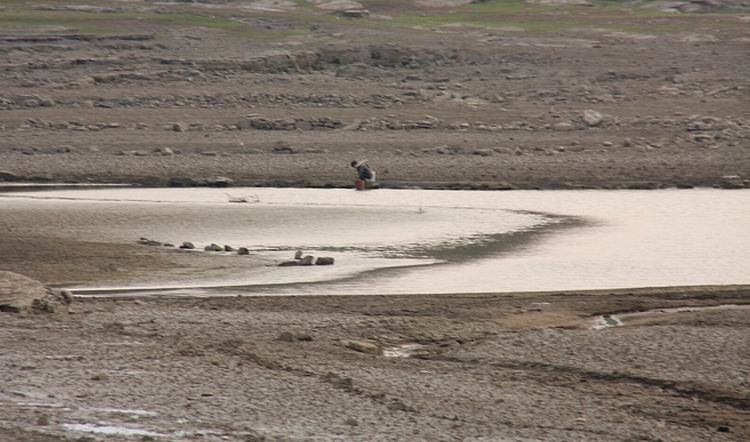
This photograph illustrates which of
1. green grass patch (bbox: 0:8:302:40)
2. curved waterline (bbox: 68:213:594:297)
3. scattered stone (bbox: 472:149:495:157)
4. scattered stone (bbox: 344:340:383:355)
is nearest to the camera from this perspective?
scattered stone (bbox: 344:340:383:355)

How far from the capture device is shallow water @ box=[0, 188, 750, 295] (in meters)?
16.9

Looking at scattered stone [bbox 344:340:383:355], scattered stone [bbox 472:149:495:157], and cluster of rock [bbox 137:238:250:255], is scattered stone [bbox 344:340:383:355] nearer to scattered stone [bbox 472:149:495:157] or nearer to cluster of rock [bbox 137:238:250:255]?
cluster of rock [bbox 137:238:250:255]

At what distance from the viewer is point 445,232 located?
20359mm

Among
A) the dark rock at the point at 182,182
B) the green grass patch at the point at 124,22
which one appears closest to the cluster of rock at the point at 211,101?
the green grass patch at the point at 124,22

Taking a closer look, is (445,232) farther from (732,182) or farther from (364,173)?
(732,182)

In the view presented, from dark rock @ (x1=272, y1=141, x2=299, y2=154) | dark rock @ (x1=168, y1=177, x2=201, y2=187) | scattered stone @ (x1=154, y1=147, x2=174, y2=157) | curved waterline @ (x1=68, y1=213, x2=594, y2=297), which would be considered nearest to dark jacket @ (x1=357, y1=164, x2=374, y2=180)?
dark rock @ (x1=168, y1=177, x2=201, y2=187)

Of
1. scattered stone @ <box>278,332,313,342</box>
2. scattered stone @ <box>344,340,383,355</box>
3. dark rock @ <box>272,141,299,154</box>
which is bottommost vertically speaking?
dark rock @ <box>272,141,299,154</box>

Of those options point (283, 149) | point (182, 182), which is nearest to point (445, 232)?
point (182, 182)

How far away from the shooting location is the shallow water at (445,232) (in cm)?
1691

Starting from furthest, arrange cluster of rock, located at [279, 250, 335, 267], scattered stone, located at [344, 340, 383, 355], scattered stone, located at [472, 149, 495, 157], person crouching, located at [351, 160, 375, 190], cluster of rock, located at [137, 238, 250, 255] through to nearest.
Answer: scattered stone, located at [472, 149, 495, 157]
person crouching, located at [351, 160, 375, 190]
cluster of rock, located at [137, 238, 250, 255]
cluster of rock, located at [279, 250, 335, 267]
scattered stone, located at [344, 340, 383, 355]

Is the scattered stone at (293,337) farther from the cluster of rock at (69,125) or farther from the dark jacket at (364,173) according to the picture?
the cluster of rock at (69,125)

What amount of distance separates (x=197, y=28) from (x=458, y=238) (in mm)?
20803

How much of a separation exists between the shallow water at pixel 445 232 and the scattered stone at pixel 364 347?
2959 millimetres

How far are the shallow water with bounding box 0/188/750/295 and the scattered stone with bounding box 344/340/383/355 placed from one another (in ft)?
9.71
